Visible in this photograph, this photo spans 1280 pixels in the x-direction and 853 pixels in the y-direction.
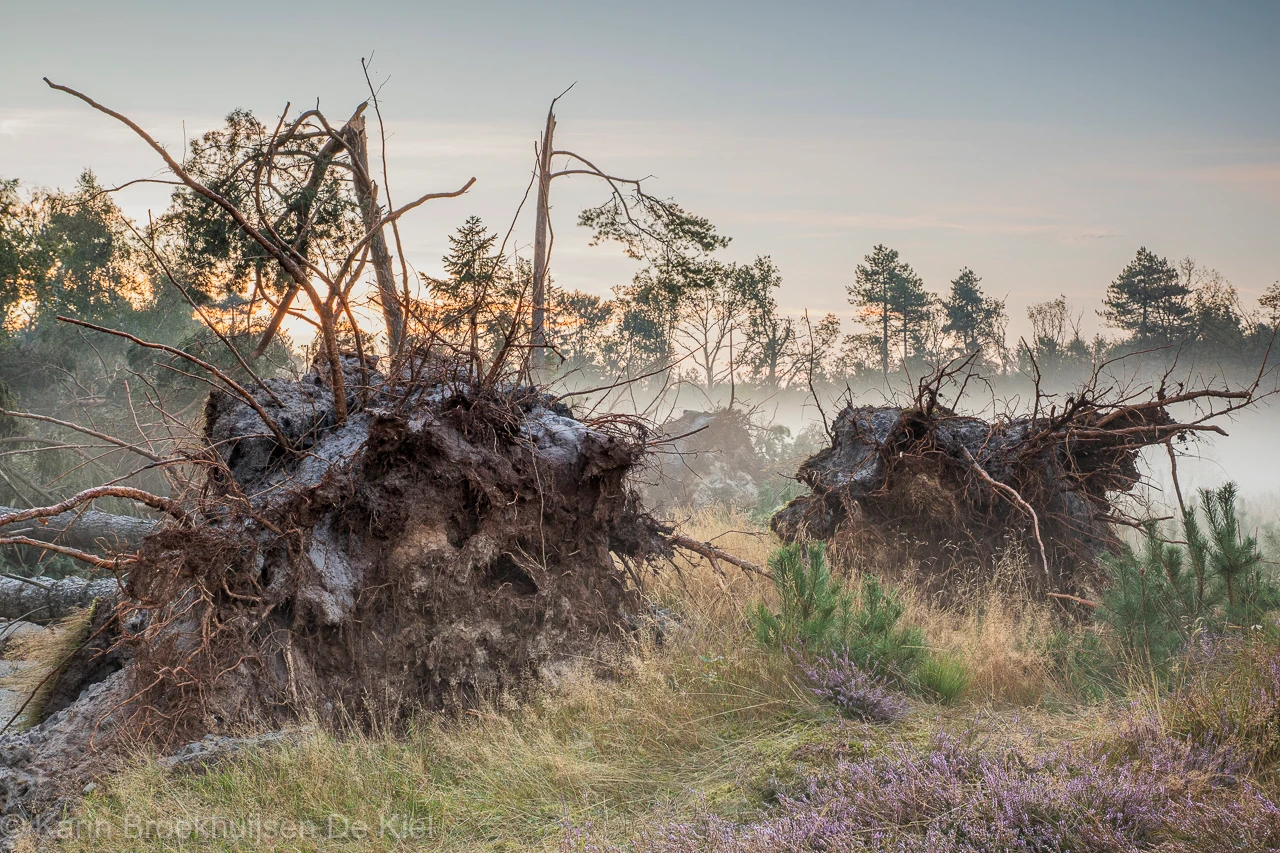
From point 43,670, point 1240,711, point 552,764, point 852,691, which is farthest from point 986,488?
point 43,670

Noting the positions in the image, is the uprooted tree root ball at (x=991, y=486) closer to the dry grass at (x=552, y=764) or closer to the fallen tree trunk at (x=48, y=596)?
the dry grass at (x=552, y=764)

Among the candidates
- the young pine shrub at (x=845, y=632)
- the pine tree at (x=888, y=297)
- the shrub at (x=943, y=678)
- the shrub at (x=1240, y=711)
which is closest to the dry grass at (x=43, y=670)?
the young pine shrub at (x=845, y=632)

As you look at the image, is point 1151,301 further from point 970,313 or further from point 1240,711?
point 1240,711

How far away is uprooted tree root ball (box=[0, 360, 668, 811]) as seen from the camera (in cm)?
504

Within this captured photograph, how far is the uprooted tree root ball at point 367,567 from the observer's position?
504cm

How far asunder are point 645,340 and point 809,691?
24.9 m

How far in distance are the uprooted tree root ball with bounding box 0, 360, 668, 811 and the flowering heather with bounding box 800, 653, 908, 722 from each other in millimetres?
1905

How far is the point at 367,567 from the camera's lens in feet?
18.5

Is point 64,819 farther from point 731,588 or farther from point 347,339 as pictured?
point 731,588

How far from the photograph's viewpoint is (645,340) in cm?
2958

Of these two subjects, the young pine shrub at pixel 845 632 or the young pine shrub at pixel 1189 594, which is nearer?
the young pine shrub at pixel 845 632

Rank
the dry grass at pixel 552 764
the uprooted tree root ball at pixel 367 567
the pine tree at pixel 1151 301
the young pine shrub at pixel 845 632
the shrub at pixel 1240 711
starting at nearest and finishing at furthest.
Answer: the shrub at pixel 1240 711 → the dry grass at pixel 552 764 → the uprooted tree root ball at pixel 367 567 → the young pine shrub at pixel 845 632 → the pine tree at pixel 1151 301

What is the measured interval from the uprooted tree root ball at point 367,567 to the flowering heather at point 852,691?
190cm

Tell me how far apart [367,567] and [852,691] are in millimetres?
3231
